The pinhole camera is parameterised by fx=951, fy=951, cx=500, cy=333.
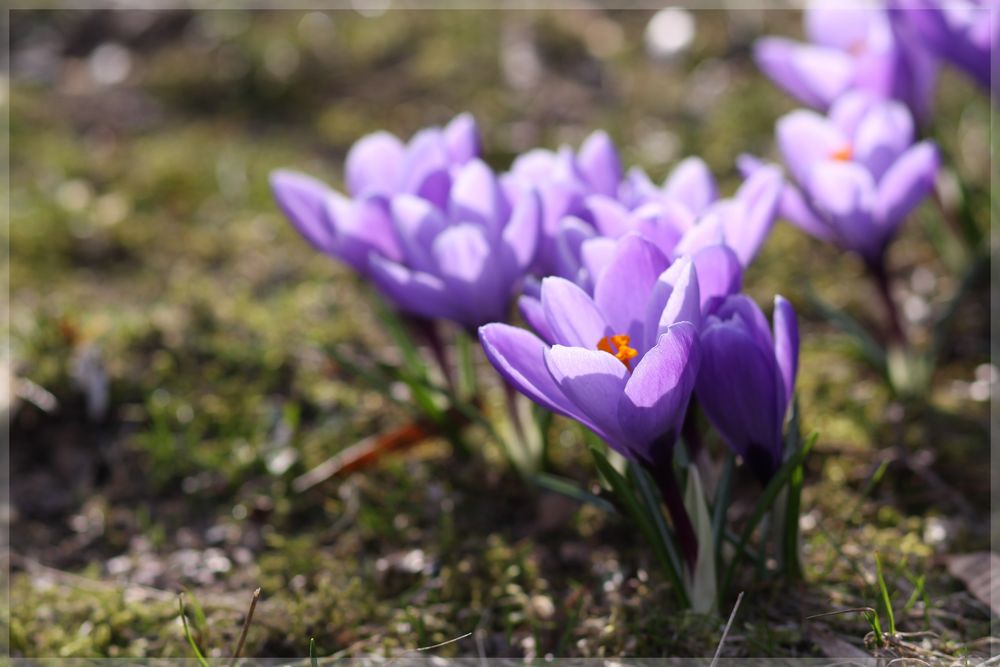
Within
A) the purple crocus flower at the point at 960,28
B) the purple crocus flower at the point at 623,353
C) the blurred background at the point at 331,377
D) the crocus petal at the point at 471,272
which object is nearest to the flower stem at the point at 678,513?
the purple crocus flower at the point at 623,353

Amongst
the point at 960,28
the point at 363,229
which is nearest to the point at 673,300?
the point at 363,229

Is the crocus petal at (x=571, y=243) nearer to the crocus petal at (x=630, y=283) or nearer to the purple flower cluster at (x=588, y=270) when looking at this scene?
the purple flower cluster at (x=588, y=270)

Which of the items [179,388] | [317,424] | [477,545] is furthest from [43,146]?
[477,545]

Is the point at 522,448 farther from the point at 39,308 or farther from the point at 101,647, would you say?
the point at 39,308

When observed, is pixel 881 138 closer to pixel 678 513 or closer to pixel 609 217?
pixel 609 217

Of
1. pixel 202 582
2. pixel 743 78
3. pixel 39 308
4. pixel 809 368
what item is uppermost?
pixel 743 78
